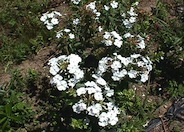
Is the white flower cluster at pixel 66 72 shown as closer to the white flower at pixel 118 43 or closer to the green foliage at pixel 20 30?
the white flower at pixel 118 43

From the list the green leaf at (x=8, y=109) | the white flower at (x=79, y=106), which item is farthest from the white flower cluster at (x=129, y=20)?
the green leaf at (x=8, y=109)

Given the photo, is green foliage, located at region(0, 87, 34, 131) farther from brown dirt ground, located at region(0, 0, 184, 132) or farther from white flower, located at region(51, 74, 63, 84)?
white flower, located at region(51, 74, 63, 84)

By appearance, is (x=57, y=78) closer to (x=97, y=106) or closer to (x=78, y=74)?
(x=78, y=74)

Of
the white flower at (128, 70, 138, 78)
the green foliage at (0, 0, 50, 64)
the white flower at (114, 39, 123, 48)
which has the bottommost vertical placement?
the white flower at (128, 70, 138, 78)

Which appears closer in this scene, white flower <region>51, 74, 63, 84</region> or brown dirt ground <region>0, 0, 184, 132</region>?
white flower <region>51, 74, 63, 84</region>

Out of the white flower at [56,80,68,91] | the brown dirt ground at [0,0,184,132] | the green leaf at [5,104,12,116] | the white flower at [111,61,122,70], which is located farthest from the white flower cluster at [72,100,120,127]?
the brown dirt ground at [0,0,184,132]

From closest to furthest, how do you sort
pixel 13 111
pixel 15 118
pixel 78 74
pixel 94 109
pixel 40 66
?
1. pixel 94 109
2. pixel 78 74
3. pixel 15 118
4. pixel 13 111
5. pixel 40 66

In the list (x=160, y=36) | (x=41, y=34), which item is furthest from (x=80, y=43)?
(x=160, y=36)

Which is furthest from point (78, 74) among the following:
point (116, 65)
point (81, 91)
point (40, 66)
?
point (40, 66)
